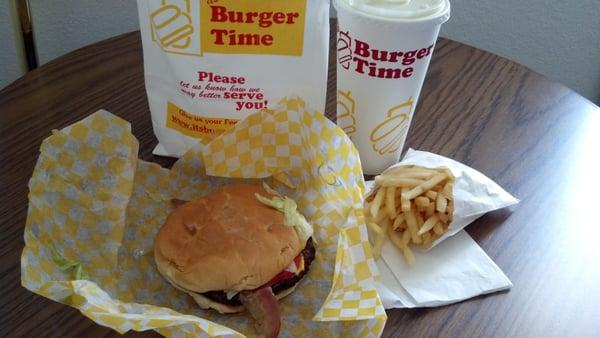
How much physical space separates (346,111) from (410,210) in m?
0.25

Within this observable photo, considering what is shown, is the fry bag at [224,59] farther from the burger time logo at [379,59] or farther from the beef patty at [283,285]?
the beef patty at [283,285]

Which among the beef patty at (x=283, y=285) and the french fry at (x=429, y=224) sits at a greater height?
the french fry at (x=429, y=224)

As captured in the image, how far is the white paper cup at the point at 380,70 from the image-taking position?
3.27 feet

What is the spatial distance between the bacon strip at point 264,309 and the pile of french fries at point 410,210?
19 centimetres

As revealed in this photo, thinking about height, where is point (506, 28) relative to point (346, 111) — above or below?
below

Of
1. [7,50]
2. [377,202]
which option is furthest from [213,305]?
[7,50]

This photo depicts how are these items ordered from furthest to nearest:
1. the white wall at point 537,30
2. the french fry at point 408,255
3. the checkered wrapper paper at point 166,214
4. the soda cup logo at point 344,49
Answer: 1. the white wall at point 537,30
2. the soda cup logo at point 344,49
3. the french fry at point 408,255
4. the checkered wrapper paper at point 166,214

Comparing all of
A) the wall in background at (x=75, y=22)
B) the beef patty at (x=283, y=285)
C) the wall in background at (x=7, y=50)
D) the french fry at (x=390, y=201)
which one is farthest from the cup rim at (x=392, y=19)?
the wall in background at (x=7, y=50)

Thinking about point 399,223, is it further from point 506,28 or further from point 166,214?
point 506,28

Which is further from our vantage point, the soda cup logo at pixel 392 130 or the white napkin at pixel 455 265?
the soda cup logo at pixel 392 130

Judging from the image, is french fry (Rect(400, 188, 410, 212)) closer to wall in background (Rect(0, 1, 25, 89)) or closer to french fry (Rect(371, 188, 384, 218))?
french fry (Rect(371, 188, 384, 218))

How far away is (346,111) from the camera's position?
1.14 m

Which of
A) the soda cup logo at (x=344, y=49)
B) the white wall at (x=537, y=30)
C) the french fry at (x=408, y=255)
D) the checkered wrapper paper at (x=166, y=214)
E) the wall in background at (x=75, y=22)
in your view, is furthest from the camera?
the white wall at (x=537, y=30)

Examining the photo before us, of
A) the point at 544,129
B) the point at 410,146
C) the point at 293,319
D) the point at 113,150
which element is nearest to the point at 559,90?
the point at 544,129
